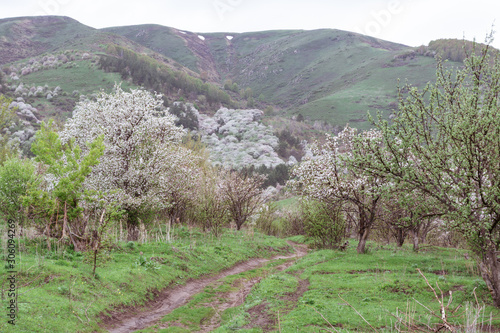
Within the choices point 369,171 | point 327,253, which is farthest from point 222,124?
point 369,171

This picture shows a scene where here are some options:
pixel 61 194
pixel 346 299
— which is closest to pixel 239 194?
pixel 61 194

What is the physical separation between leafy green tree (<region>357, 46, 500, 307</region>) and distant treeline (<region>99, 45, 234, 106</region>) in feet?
440

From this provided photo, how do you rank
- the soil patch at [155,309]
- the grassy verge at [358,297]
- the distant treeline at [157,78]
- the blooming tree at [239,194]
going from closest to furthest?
the grassy verge at [358,297], the soil patch at [155,309], the blooming tree at [239,194], the distant treeline at [157,78]

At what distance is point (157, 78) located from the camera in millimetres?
145375

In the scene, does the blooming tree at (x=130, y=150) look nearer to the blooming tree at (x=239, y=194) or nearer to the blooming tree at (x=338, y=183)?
the blooming tree at (x=239, y=194)

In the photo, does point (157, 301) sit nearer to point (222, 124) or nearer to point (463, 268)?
point (463, 268)

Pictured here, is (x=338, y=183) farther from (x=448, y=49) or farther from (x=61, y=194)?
(x=448, y=49)

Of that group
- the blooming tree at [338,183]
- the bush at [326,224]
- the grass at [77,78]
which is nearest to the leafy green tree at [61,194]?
the blooming tree at [338,183]

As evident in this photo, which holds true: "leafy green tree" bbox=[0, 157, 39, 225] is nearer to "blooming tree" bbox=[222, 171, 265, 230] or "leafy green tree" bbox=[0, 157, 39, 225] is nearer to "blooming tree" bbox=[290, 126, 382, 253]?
"blooming tree" bbox=[290, 126, 382, 253]

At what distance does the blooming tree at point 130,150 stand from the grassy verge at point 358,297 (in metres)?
11.8

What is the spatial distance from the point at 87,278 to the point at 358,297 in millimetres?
11513

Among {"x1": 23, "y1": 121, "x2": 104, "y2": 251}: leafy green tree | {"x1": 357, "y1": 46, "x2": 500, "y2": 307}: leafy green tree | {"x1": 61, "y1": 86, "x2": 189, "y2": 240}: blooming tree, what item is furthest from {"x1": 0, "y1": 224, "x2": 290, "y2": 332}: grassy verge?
{"x1": 357, "y1": 46, "x2": 500, "y2": 307}: leafy green tree

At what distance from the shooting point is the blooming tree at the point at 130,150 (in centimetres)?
2425

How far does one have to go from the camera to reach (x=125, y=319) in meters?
13.4
